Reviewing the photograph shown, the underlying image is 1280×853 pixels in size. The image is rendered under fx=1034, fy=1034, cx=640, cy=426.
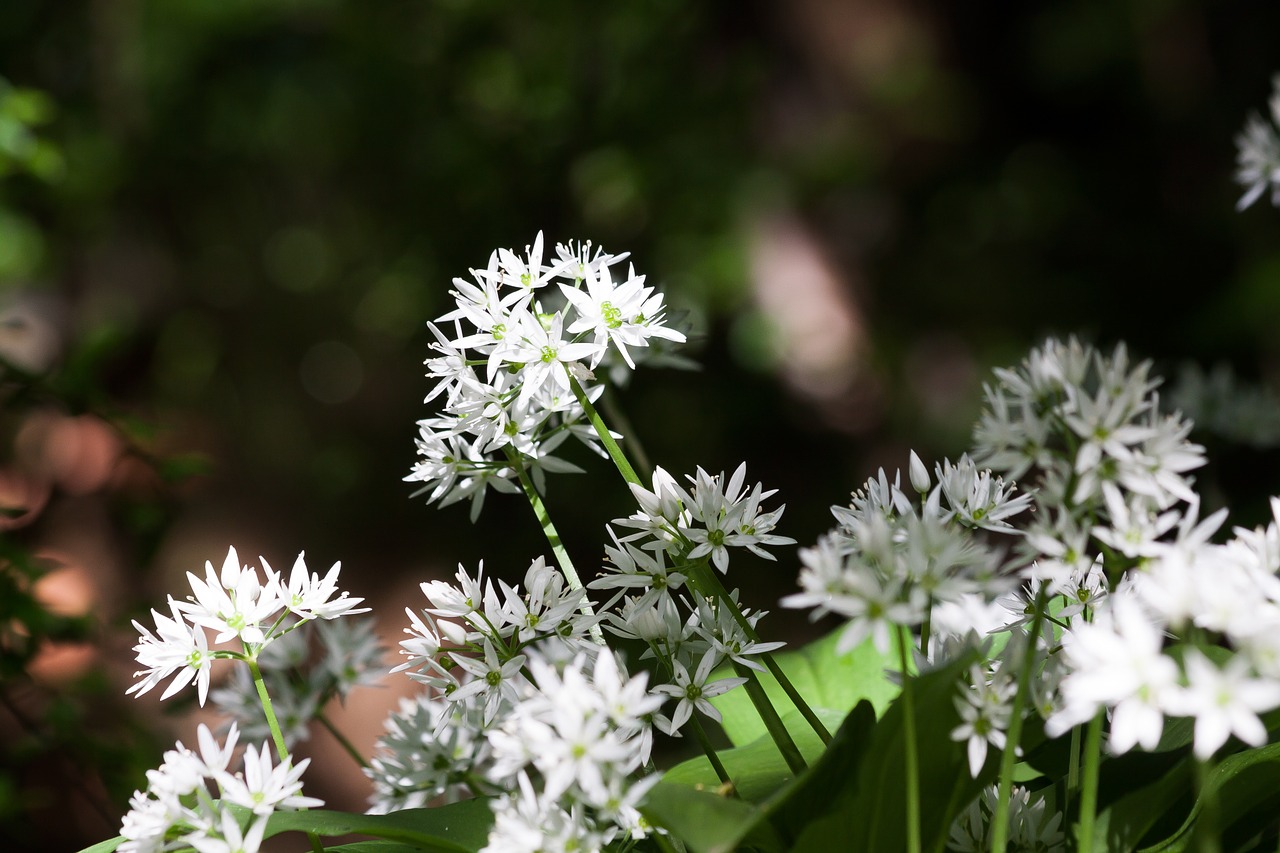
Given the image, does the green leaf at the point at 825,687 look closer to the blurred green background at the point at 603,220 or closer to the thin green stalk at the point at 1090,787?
the thin green stalk at the point at 1090,787

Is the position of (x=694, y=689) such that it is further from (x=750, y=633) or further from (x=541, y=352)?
(x=541, y=352)

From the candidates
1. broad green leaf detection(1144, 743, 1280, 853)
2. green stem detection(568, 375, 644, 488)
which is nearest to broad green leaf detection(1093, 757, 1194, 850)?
broad green leaf detection(1144, 743, 1280, 853)

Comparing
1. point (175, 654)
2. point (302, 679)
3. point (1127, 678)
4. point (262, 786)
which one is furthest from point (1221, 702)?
point (302, 679)

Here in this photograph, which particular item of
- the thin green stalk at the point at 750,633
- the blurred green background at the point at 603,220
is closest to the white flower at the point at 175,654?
the thin green stalk at the point at 750,633

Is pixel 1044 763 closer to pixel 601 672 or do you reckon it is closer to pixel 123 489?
pixel 601 672

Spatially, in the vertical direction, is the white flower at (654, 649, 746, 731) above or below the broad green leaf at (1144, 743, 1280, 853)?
above

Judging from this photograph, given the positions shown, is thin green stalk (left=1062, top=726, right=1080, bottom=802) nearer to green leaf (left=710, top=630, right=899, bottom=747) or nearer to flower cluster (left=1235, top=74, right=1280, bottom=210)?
green leaf (left=710, top=630, right=899, bottom=747)

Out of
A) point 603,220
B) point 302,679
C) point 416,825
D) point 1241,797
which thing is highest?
point 603,220
